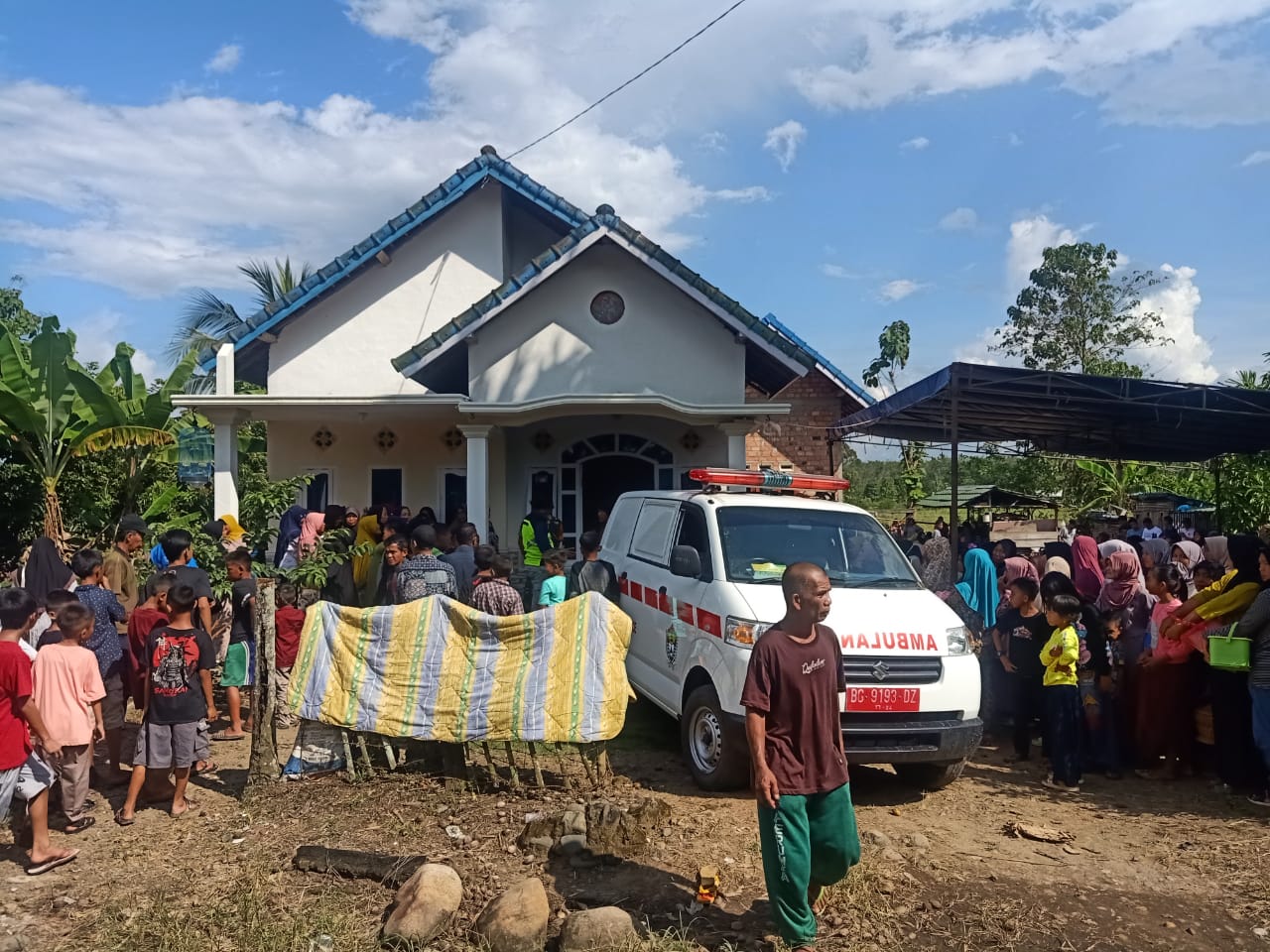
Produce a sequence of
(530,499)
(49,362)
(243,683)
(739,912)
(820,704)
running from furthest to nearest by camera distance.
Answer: (530,499), (49,362), (243,683), (739,912), (820,704)

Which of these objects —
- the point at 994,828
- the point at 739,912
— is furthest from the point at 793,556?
the point at 739,912

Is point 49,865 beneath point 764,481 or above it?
beneath

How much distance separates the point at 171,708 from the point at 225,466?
7928mm

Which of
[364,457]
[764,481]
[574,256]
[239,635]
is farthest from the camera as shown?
[364,457]

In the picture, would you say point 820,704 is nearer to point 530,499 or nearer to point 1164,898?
point 1164,898

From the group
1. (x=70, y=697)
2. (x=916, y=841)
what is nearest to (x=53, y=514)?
(x=70, y=697)

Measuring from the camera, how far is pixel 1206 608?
6242 millimetres

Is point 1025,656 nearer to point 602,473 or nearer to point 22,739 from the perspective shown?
point 22,739

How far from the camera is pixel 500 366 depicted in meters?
12.0

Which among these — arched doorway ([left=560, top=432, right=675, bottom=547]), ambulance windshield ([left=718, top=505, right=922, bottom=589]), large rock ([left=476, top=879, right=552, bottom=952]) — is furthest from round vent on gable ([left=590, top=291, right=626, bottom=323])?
large rock ([left=476, top=879, right=552, bottom=952])

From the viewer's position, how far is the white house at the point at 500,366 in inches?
468

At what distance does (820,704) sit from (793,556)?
2738mm

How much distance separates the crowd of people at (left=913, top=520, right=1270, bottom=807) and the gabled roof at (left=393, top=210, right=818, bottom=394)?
5317mm

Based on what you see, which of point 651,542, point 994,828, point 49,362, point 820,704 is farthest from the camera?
point 49,362
